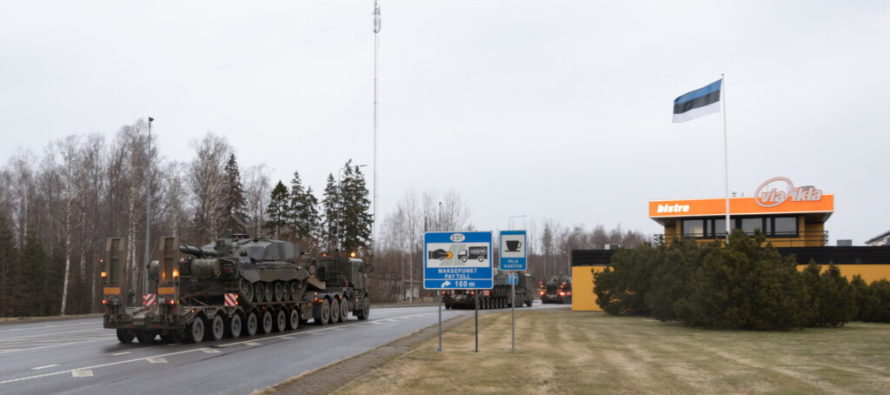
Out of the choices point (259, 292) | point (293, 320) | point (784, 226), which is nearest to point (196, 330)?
point (259, 292)

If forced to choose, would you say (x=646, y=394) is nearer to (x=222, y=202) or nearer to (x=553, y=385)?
(x=553, y=385)

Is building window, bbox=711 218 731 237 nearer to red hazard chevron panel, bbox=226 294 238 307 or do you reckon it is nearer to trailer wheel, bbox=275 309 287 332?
trailer wheel, bbox=275 309 287 332

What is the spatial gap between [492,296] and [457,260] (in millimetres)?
30601

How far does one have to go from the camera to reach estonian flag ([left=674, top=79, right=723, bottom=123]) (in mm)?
35188

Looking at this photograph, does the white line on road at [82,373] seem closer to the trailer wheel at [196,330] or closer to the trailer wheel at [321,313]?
the trailer wheel at [196,330]

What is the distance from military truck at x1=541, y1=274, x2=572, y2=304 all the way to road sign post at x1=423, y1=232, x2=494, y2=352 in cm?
4601

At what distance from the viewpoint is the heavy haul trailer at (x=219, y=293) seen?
768 inches

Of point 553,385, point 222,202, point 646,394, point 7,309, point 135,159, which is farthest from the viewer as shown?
point 222,202

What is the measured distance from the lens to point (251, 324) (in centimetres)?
2312

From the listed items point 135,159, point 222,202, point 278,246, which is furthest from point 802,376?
point 222,202

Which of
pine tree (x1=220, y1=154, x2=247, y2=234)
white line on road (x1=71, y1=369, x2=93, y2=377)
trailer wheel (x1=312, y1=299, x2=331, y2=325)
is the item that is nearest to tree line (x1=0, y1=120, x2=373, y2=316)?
pine tree (x1=220, y1=154, x2=247, y2=234)

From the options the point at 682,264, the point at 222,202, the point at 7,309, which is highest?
the point at 222,202

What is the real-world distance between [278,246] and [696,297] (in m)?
14.2

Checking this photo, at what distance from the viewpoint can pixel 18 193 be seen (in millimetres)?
61625
